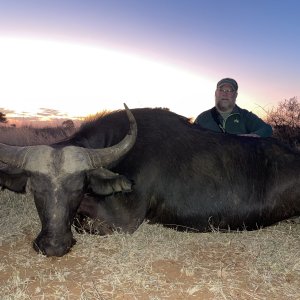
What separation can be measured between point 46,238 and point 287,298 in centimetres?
200

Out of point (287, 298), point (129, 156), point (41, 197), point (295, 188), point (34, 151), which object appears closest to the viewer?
point (287, 298)

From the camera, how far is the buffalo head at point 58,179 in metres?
3.52

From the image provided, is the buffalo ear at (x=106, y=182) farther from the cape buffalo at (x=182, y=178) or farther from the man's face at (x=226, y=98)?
the man's face at (x=226, y=98)

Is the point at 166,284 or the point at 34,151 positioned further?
the point at 34,151

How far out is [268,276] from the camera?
3328 millimetres

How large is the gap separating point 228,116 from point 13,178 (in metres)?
3.92

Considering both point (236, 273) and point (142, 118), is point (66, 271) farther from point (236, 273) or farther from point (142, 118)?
point (142, 118)

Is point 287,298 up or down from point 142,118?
down

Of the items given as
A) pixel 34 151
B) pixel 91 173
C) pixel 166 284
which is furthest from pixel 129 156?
pixel 166 284

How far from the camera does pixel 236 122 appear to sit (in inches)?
262

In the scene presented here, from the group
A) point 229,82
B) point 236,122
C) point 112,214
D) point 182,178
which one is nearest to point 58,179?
point 112,214

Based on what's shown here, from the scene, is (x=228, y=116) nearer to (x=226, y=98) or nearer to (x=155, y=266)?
(x=226, y=98)

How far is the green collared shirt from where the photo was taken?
652 cm

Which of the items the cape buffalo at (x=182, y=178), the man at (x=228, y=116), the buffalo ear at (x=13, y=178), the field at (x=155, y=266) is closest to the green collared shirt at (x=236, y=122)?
the man at (x=228, y=116)
